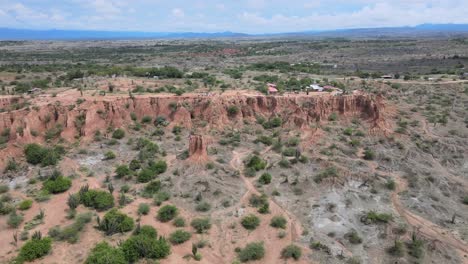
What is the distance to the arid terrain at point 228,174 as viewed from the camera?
19.0 metres

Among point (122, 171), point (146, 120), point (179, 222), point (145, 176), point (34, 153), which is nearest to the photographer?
point (179, 222)

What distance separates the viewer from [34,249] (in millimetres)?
17703

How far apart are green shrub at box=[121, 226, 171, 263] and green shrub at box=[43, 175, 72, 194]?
860 centimetres

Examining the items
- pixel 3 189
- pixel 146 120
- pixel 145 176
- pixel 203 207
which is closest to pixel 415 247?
pixel 203 207

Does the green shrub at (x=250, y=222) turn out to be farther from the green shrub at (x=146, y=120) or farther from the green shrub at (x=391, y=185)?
the green shrub at (x=146, y=120)

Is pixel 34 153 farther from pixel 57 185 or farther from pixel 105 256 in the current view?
pixel 105 256

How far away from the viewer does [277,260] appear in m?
18.3

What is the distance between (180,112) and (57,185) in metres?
14.8

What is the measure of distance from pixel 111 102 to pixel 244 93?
574 inches

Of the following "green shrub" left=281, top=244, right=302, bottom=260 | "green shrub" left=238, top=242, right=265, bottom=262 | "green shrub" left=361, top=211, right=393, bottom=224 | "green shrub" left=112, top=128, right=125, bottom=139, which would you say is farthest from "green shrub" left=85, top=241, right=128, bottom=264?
"green shrub" left=112, top=128, right=125, bottom=139

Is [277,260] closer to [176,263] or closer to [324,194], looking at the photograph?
[176,263]

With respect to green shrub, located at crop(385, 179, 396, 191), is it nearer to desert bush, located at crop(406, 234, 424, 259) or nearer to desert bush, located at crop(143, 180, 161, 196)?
desert bush, located at crop(406, 234, 424, 259)

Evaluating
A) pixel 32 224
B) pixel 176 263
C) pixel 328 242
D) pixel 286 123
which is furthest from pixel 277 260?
pixel 286 123

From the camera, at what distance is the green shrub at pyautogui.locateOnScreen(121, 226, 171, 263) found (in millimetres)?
17750
